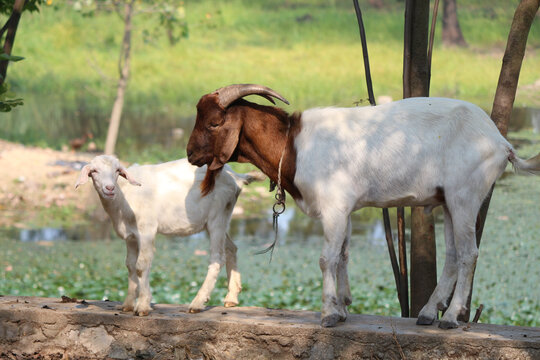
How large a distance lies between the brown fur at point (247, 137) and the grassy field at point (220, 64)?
1347cm

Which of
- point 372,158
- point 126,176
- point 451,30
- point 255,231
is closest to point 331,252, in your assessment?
point 372,158

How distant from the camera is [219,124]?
5.84 meters

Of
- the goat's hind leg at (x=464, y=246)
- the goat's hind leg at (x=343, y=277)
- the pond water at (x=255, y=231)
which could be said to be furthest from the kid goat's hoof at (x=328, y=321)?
the pond water at (x=255, y=231)

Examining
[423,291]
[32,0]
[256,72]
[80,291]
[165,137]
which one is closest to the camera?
[423,291]

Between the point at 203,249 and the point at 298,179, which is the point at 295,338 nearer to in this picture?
the point at 298,179

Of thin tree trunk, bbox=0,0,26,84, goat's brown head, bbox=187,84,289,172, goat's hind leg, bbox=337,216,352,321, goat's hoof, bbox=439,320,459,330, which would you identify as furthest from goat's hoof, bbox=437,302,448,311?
thin tree trunk, bbox=0,0,26,84

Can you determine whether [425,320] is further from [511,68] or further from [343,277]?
[511,68]

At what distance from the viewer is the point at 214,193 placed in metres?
6.49

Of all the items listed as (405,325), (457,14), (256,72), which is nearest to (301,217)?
(405,325)

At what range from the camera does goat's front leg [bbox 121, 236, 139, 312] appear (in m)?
6.34

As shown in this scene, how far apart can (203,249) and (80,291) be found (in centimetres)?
302

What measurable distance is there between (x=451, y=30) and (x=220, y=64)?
8.18m

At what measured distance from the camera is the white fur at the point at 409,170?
550 cm

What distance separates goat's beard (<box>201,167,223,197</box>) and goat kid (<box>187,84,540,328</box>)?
0.38 metres
